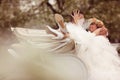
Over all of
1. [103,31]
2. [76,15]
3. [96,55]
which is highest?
[76,15]

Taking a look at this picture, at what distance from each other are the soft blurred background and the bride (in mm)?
120

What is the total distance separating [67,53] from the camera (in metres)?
2.96

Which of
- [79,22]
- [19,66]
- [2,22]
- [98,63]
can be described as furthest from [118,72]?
[2,22]

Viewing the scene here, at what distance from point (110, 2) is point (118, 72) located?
0.56 metres

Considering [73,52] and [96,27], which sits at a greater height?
[96,27]

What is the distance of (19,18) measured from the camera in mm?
3164

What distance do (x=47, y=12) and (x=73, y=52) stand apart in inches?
15.9

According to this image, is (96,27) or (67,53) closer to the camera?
(67,53)

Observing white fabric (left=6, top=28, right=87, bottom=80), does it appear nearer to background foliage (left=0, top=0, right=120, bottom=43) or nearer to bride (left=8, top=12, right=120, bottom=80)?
bride (left=8, top=12, right=120, bottom=80)

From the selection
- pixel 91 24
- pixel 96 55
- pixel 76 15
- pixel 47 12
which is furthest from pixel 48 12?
pixel 96 55

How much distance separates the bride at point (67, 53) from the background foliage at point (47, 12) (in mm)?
122

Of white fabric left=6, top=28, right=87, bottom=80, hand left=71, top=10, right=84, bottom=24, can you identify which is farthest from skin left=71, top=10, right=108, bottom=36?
white fabric left=6, top=28, right=87, bottom=80

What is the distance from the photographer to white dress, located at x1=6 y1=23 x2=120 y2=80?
9.57 ft

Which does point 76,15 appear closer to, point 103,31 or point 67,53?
point 103,31
